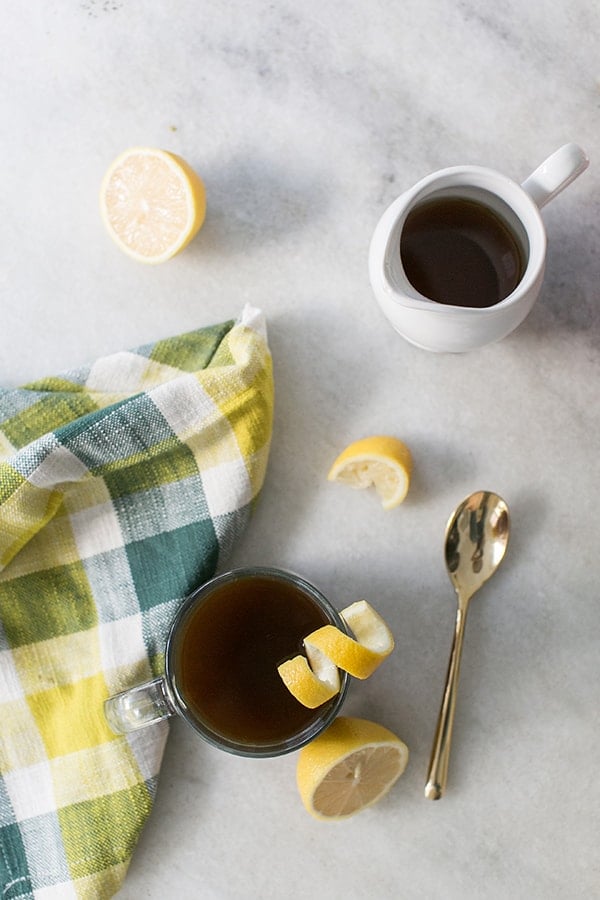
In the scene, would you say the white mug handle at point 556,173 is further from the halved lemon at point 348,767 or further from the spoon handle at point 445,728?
the halved lemon at point 348,767

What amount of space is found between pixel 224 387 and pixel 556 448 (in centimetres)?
42

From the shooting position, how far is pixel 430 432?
44.4 inches

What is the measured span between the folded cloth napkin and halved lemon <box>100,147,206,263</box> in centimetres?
14

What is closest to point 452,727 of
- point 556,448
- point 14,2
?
point 556,448

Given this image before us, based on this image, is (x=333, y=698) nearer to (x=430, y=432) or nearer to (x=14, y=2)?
(x=430, y=432)

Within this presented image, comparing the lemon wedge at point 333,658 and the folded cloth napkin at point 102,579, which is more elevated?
the lemon wedge at point 333,658

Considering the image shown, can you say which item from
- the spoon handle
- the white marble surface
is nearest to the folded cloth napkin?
the white marble surface

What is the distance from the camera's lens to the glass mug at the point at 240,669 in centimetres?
100

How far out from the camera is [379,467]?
3.55 ft

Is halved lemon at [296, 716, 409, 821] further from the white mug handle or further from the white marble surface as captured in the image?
the white mug handle

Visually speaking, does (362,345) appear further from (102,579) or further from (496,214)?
(102,579)

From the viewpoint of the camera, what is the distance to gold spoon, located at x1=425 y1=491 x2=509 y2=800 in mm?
1087

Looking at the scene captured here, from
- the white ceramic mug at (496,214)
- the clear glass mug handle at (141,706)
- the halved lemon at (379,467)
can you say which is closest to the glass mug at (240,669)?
the clear glass mug handle at (141,706)

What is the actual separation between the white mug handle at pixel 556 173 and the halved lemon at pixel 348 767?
0.62 metres
